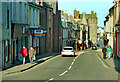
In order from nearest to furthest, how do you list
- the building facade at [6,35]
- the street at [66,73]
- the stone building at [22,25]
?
the street at [66,73]
the building facade at [6,35]
the stone building at [22,25]

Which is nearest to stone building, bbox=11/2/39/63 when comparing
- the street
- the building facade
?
the building facade

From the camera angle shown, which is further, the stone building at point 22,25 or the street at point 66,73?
the stone building at point 22,25

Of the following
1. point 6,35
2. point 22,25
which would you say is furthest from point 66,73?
point 22,25

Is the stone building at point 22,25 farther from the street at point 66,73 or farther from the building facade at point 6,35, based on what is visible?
the street at point 66,73

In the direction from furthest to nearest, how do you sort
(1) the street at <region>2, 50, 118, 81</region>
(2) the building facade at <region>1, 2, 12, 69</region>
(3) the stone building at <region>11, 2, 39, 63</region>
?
(3) the stone building at <region>11, 2, 39, 63</region> → (2) the building facade at <region>1, 2, 12, 69</region> → (1) the street at <region>2, 50, 118, 81</region>

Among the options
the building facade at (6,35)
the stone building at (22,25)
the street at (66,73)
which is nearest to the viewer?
the street at (66,73)

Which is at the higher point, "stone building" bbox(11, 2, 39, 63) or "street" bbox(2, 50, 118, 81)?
"stone building" bbox(11, 2, 39, 63)

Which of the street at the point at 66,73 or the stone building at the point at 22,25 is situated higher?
the stone building at the point at 22,25

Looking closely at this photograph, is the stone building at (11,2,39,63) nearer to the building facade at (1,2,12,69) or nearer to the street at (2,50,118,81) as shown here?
the building facade at (1,2,12,69)

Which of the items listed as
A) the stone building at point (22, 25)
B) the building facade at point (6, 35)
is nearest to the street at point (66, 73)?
the building facade at point (6, 35)

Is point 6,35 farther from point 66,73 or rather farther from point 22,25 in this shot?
point 22,25

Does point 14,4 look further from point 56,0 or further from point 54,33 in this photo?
point 56,0

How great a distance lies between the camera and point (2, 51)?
21.2m

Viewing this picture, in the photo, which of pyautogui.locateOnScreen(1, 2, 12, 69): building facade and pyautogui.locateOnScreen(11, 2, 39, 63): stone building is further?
pyautogui.locateOnScreen(11, 2, 39, 63): stone building
